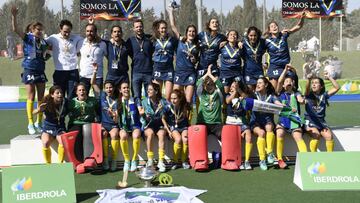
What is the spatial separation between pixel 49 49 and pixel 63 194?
9.26 feet

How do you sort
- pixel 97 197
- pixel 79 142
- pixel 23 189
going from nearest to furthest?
1. pixel 23 189
2. pixel 97 197
3. pixel 79 142

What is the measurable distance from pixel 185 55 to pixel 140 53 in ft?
2.14

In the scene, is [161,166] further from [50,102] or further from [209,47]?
[209,47]

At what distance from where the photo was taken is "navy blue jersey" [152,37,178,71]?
634cm

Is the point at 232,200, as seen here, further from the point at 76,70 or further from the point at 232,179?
the point at 76,70

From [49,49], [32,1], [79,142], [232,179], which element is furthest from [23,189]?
[32,1]

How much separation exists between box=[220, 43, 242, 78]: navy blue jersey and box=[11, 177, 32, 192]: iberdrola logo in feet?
10.6

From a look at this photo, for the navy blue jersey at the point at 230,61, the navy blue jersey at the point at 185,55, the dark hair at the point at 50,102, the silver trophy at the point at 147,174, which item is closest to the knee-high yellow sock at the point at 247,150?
the navy blue jersey at the point at 230,61

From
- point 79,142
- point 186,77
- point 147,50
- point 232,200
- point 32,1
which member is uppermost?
point 32,1

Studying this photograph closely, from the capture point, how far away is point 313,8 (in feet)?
63.1

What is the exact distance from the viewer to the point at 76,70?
6.38 metres

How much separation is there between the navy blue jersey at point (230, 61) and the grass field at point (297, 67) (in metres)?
14.7

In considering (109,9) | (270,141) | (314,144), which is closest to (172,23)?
(270,141)

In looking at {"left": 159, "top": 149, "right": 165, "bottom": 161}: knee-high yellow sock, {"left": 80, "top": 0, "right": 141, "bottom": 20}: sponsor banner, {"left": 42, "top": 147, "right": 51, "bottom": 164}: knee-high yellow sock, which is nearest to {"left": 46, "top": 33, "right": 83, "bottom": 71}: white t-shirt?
{"left": 42, "top": 147, "right": 51, "bottom": 164}: knee-high yellow sock
